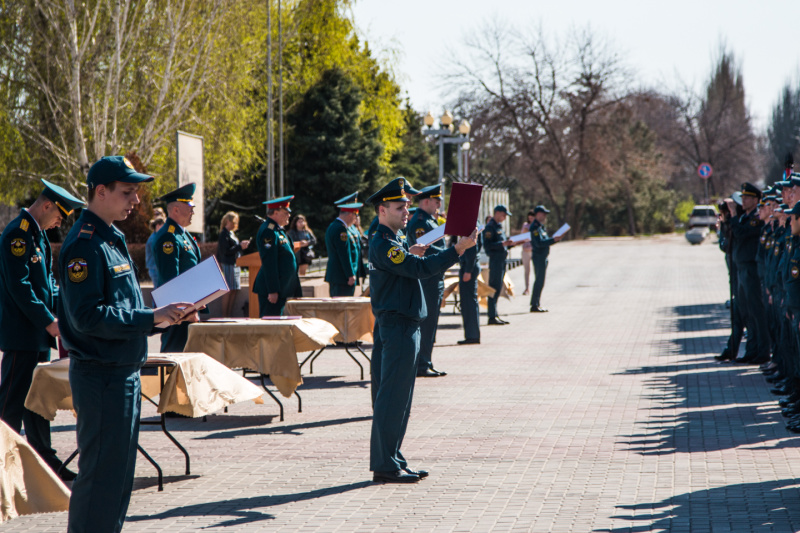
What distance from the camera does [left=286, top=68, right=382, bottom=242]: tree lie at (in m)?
41.7

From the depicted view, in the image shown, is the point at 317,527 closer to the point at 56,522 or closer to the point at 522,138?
the point at 56,522

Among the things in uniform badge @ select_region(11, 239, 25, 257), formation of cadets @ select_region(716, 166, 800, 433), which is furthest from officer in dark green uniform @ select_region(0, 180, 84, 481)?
formation of cadets @ select_region(716, 166, 800, 433)

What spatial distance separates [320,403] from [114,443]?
19.7 ft

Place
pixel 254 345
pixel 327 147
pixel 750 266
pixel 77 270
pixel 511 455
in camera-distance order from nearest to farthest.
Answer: pixel 77 270, pixel 511 455, pixel 254 345, pixel 750 266, pixel 327 147

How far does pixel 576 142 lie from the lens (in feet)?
210

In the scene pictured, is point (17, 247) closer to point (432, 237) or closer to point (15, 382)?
point (15, 382)

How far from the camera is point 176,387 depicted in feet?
22.8

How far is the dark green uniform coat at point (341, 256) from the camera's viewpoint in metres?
13.3

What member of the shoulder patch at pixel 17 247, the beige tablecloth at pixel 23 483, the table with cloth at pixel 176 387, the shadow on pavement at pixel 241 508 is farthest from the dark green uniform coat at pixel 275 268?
the beige tablecloth at pixel 23 483

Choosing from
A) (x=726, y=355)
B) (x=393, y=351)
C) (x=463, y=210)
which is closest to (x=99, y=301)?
(x=393, y=351)

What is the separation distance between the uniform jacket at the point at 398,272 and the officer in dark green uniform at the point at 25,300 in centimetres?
214

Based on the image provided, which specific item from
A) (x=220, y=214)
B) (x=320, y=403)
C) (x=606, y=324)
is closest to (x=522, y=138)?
(x=220, y=214)

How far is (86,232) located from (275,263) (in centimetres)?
747

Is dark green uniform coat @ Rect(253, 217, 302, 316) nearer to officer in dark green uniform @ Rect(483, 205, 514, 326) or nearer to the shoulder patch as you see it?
the shoulder patch
